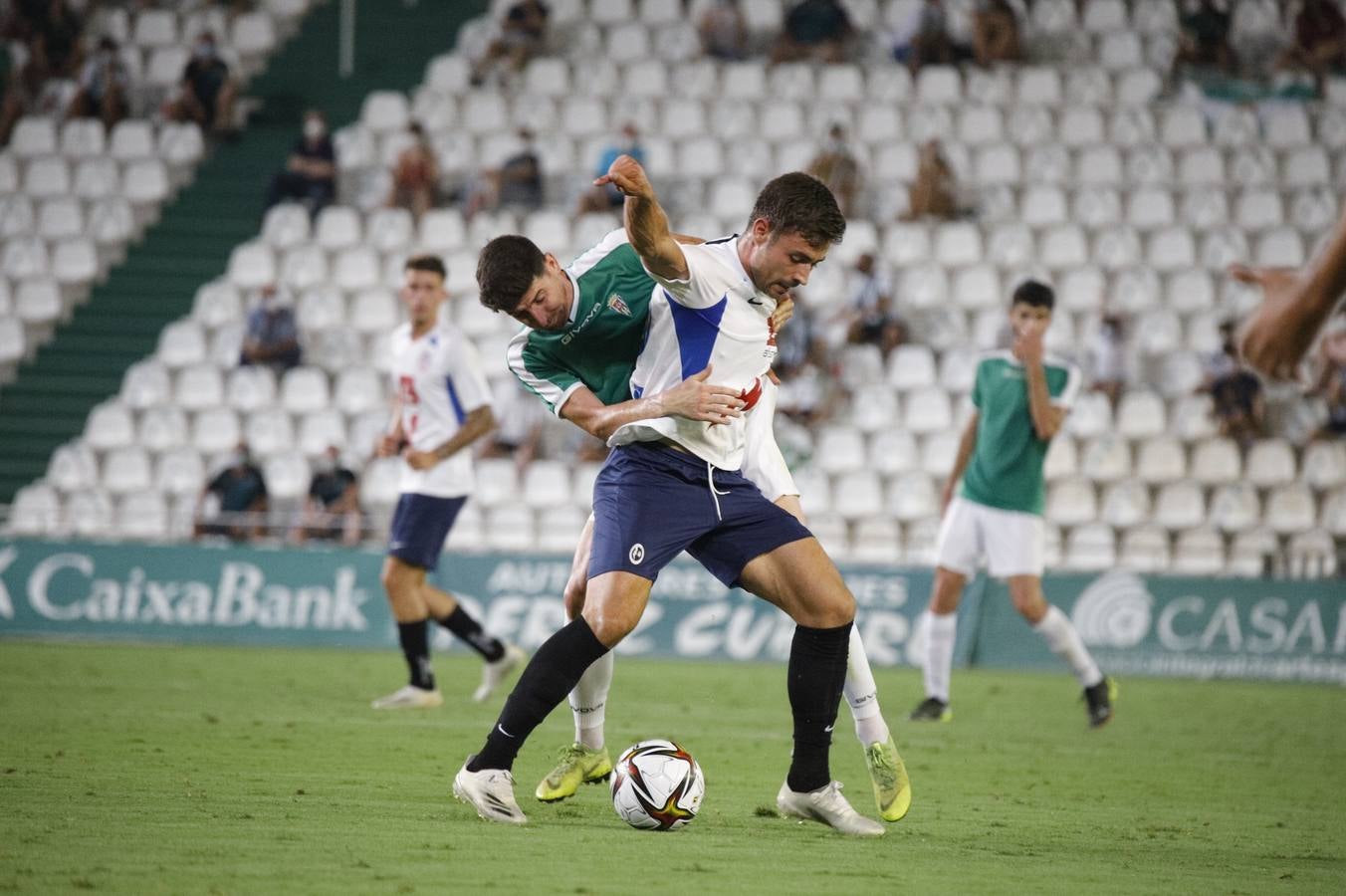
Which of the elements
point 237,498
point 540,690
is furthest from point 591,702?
point 237,498

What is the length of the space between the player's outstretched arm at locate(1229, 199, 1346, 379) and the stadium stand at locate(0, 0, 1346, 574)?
12.7 metres

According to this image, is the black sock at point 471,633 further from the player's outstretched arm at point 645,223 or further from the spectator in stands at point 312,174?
the spectator in stands at point 312,174

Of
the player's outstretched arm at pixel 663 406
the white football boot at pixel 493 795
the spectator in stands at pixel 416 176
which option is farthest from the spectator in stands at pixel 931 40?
the white football boot at pixel 493 795

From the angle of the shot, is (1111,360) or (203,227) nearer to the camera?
(1111,360)

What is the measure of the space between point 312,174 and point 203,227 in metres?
1.99

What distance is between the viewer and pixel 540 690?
6.03 metres

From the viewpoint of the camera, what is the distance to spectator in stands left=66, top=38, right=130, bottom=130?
23.0m

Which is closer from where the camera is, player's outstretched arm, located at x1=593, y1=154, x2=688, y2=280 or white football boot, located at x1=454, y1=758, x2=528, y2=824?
player's outstretched arm, located at x1=593, y1=154, x2=688, y2=280

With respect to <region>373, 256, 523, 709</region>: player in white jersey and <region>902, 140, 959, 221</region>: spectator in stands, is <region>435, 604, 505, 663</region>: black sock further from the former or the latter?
<region>902, 140, 959, 221</region>: spectator in stands

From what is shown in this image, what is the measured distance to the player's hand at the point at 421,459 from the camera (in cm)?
1055

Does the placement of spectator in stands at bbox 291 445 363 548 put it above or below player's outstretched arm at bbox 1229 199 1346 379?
below

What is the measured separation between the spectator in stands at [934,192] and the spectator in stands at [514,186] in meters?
4.59

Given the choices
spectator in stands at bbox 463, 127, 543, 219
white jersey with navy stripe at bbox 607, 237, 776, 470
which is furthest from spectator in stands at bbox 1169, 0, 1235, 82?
white jersey with navy stripe at bbox 607, 237, 776, 470

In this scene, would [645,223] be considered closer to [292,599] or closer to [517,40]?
[292,599]
